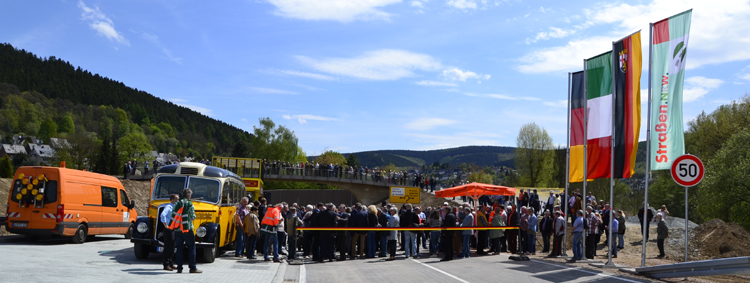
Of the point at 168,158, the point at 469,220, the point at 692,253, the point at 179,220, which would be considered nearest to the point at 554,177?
the point at 692,253

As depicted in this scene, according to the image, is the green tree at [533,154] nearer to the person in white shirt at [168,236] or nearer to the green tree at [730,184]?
the green tree at [730,184]

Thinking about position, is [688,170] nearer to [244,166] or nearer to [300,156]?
[244,166]

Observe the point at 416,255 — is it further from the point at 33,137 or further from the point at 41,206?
the point at 33,137

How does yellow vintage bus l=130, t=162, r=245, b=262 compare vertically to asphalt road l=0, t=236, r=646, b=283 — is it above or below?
above

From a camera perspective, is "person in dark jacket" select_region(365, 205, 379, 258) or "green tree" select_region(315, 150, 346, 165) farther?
"green tree" select_region(315, 150, 346, 165)

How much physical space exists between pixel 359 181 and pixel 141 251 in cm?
4997

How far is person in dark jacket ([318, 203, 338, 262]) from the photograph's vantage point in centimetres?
1716

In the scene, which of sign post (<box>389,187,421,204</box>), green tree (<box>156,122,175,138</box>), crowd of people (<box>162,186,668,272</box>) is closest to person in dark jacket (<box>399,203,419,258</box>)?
crowd of people (<box>162,186,668,272</box>)

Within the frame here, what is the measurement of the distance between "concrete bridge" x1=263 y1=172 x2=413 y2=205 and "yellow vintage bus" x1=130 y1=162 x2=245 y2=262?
45.4m

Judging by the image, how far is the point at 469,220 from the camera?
18.7 m

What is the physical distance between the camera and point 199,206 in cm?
1480

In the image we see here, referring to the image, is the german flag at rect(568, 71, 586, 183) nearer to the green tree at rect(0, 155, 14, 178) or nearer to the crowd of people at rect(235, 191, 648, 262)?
the crowd of people at rect(235, 191, 648, 262)

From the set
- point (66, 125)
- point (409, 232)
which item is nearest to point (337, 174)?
point (409, 232)

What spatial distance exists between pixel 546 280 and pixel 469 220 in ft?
21.1
